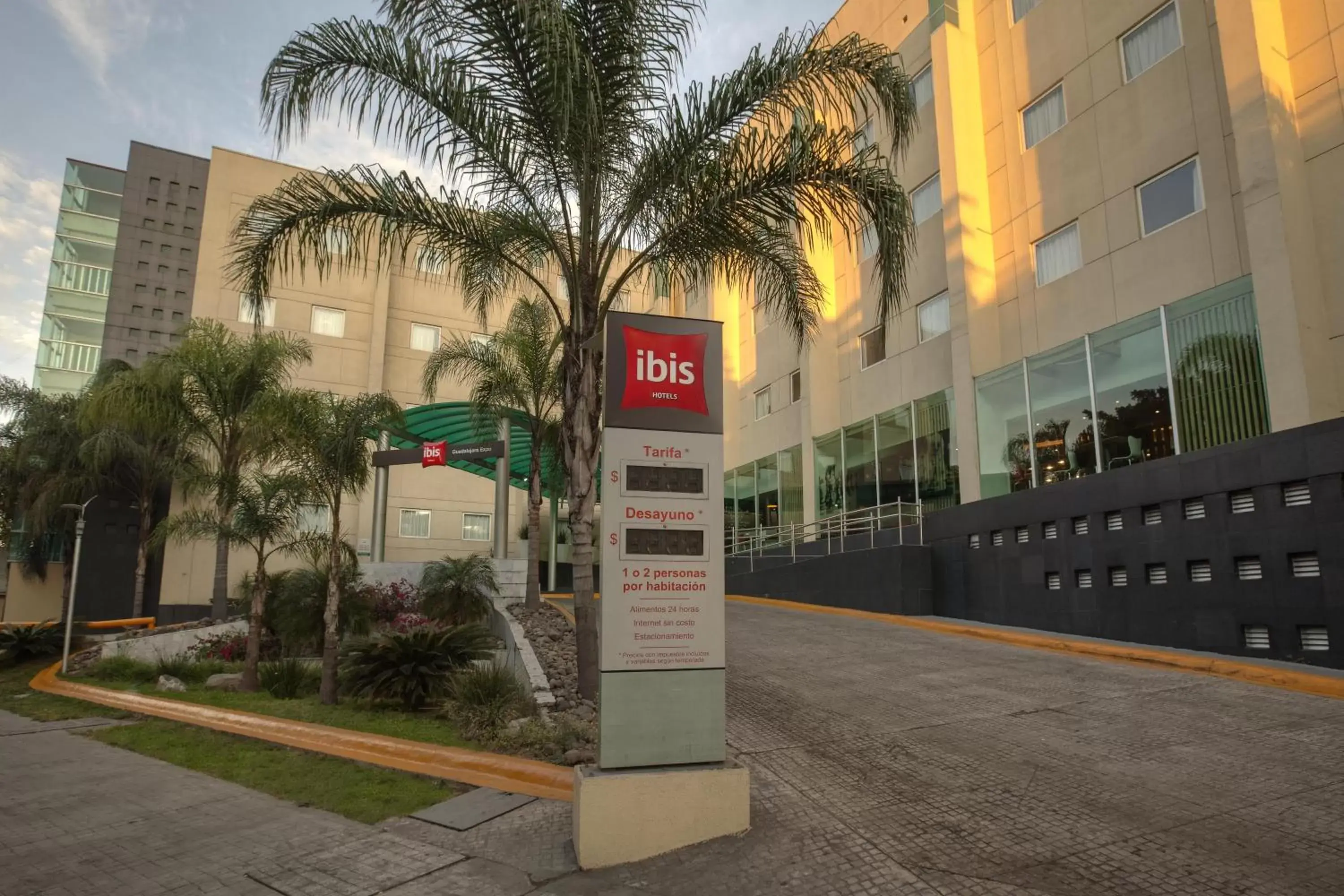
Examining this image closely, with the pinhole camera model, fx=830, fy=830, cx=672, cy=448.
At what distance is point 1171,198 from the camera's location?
1442cm

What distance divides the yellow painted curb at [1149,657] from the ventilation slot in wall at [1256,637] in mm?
417

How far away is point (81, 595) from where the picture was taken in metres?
30.8

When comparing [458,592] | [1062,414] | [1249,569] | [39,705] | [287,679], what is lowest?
[39,705]

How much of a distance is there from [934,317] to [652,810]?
1724cm

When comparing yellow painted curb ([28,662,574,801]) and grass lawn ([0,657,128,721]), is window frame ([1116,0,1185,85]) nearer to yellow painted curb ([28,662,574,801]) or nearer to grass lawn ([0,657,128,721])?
yellow painted curb ([28,662,574,801])

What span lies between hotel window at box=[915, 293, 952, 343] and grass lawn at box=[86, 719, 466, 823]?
1602 cm

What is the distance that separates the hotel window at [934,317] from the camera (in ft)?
64.7

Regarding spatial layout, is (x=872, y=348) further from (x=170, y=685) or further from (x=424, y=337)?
(x=424, y=337)

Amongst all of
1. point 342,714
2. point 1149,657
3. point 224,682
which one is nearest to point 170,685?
point 224,682

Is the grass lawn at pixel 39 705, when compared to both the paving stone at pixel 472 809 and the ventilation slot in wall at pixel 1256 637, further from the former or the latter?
the ventilation slot in wall at pixel 1256 637

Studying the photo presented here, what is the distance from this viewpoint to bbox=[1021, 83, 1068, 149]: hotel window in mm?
17031

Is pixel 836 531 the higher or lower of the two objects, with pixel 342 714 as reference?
higher

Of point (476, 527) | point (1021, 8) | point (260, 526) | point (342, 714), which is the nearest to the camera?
point (342, 714)

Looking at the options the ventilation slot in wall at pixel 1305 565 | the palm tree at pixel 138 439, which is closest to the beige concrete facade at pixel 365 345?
the palm tree at pixel 138 439
